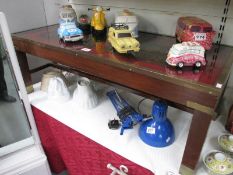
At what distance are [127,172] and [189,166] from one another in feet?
0.76

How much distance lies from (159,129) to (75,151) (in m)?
0.42

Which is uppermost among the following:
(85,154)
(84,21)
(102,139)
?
(84,21)

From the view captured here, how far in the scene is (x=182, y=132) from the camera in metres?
0.81

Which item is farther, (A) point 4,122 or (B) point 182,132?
(A) point 4,122

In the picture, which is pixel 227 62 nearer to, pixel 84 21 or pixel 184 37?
pixel 184 37

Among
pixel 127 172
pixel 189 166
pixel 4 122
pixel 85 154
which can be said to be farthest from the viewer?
pixel 4 122

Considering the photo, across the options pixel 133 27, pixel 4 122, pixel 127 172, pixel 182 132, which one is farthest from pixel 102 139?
pixel 4 122

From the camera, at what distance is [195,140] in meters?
0.57

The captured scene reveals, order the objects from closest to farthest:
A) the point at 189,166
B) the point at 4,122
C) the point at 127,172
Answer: the point at 189,166, the point at 127,172, the point at 4,122

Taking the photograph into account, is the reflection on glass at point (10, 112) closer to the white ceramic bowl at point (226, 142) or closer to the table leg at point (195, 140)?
the table leg at point (195, 140)

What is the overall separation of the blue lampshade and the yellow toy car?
211 mm

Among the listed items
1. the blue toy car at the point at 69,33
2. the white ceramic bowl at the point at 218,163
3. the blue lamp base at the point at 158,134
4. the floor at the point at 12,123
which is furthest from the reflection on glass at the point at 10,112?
the white ceramic bowl at the point at 218,163

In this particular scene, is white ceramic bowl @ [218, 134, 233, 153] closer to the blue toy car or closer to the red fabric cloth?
the red fabric cloth

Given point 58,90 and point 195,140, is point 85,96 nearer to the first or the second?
point 58,90
